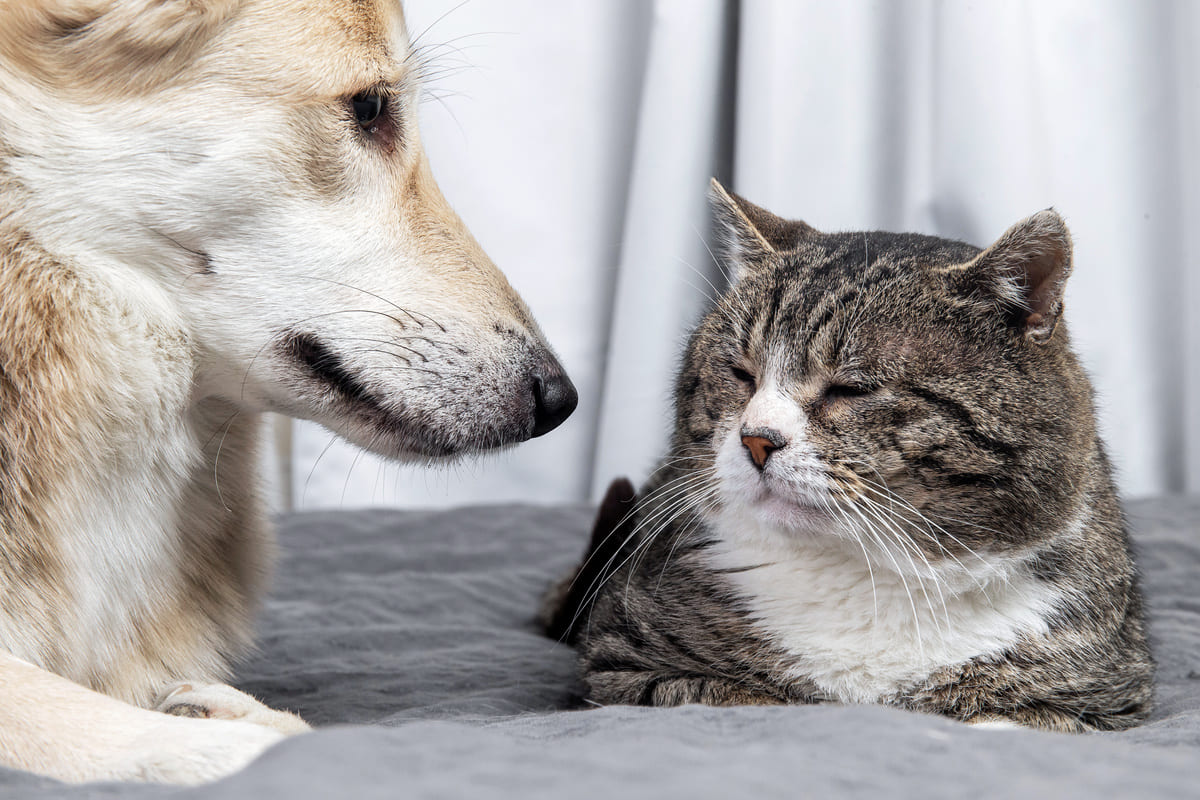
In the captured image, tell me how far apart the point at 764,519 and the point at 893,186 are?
1665mm

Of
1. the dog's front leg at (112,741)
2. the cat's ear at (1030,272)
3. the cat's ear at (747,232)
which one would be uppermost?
the cat's ear at (747,232)

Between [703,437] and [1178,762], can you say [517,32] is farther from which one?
[1178,762]

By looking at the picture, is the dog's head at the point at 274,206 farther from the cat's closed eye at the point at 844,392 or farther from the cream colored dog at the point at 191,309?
the cat's closed eye at the point at 844,392

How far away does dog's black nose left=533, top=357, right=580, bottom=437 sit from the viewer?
1178 mm

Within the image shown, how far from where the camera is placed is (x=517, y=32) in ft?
8.72

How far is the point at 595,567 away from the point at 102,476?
681mm

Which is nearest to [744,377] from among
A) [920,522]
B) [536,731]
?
[920,522]

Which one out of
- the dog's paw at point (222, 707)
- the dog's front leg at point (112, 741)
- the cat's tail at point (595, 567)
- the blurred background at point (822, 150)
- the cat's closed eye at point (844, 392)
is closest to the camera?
the dog's front leg at point (112, 741)

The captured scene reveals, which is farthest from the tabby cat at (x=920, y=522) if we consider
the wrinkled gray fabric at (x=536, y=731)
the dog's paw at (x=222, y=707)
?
the dog's paw at (x=222, y=707)

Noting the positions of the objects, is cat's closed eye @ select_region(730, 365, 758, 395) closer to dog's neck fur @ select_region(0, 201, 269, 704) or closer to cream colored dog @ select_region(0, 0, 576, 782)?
cream colored dog @ select_region(0, 0, 576, 782)

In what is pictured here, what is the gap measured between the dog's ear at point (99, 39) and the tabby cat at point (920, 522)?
70 cm

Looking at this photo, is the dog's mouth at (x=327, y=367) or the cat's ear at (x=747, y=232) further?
the cat's ear at (x=747, y=232)

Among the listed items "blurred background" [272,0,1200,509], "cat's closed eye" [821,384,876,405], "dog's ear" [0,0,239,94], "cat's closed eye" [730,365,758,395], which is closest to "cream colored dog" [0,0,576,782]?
"dog's ear" [0,0,239,94]

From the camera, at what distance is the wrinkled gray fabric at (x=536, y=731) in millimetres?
615
